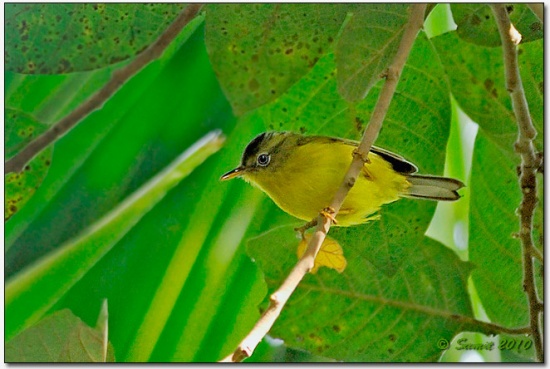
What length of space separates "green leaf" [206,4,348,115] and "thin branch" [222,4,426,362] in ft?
0.70

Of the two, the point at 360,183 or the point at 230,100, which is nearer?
the point at 360,183

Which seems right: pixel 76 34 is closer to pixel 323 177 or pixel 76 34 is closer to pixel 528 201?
pixel 323 177

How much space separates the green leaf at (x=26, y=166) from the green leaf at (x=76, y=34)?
12 centimetres

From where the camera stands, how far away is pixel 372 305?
1698 millimetres

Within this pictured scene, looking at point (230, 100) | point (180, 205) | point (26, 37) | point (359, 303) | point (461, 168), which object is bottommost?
point (359, 303)

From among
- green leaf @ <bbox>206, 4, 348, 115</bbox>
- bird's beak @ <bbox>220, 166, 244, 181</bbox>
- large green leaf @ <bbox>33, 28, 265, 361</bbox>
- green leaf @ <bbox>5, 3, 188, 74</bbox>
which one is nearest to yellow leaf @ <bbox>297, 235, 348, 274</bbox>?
large green leaf @ <bbox>33, 28, 265, 361</bbox>

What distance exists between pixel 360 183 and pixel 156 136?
51cm

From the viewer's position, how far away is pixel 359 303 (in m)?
1.70

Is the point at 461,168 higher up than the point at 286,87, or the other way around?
the point at 286,87

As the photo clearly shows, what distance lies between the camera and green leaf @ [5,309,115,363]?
1.64 m

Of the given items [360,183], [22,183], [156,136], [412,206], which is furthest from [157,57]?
[412,206]

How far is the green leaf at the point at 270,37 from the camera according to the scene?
5.59ft

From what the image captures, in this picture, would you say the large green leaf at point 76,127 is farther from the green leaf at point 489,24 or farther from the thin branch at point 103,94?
the green leaf at point 489,24

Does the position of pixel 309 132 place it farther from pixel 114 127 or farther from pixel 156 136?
pixel 114 127
